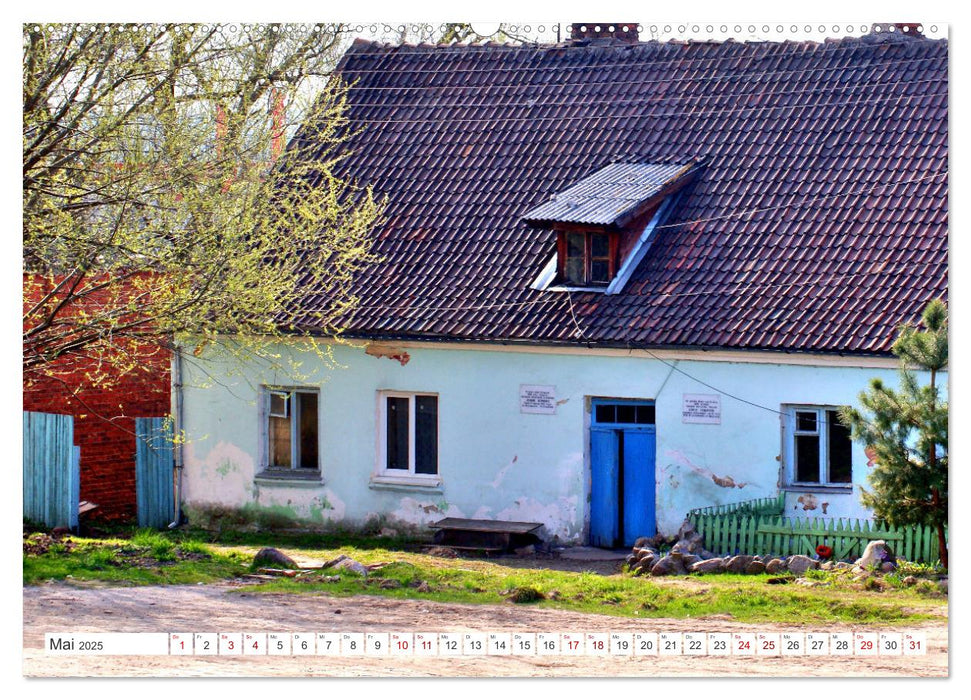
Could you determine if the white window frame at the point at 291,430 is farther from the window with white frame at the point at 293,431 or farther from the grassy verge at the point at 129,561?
the grassy verge at the point at 129,561

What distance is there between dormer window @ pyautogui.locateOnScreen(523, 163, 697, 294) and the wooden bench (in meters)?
2.51

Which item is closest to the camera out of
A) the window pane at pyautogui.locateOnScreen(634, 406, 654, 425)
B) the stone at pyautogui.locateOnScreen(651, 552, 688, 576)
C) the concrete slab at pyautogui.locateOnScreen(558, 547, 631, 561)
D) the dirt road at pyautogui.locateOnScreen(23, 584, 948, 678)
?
the dirt road at pyautogui.locateOnScreen(23, 584, 948, 678)

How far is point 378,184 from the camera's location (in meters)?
16.6

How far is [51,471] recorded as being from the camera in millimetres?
15281

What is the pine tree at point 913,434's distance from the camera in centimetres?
1168

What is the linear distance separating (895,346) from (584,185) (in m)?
4.60

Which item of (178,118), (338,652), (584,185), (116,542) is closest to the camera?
(338,652)

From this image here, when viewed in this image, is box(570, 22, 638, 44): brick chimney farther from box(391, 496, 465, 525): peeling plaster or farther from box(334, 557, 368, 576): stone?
box(334, 557, 368, 576): stone

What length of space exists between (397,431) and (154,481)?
2.77 metres

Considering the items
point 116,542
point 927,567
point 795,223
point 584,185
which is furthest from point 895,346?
point 116,542

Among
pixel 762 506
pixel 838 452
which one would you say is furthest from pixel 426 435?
pixel 838 452

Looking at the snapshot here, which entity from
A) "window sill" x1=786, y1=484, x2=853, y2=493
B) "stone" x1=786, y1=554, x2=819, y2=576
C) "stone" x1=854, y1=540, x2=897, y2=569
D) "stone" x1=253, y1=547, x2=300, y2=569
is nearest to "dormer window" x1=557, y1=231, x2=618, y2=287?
"window sill" x1=786, y1=484, x2=853, y2=493

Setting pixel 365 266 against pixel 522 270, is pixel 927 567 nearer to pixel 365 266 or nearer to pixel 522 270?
pixel 522 270

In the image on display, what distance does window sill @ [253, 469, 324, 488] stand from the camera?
1606cm
